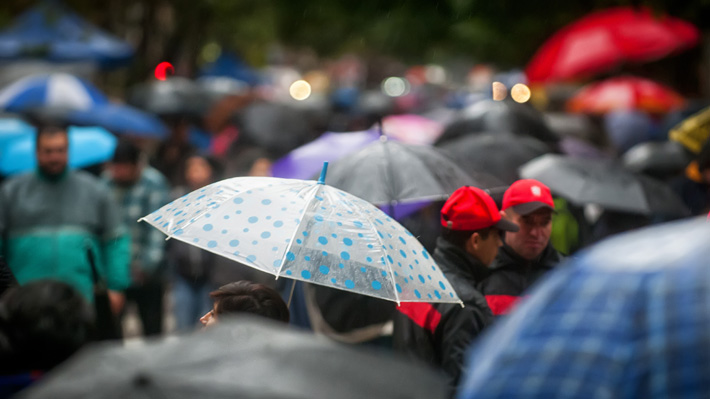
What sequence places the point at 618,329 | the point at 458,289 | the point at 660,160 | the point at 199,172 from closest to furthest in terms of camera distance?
1. the point at 618,329
2. the point at 458,289
3. the point at 199,172
4. the point at 660,160

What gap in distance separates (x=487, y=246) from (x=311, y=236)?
3.87 ft

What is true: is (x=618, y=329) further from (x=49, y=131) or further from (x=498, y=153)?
(x=498, y=153)

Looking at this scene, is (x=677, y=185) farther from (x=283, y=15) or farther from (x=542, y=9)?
(x=283, y=15)

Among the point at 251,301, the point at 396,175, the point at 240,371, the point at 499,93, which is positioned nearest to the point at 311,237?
the point at 251,301

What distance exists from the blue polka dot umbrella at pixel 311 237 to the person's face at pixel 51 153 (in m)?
2.29

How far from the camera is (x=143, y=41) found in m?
20.2

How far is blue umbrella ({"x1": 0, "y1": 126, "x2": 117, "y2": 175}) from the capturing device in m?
9.49

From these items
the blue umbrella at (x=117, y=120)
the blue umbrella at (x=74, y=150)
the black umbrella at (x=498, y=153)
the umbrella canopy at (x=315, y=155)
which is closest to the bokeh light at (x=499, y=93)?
the black umbrella at (x=498, y=153)

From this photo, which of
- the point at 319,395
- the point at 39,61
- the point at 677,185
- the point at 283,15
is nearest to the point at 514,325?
the point at 319,395

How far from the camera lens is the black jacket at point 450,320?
4.81 meters

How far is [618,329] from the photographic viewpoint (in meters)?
2.30

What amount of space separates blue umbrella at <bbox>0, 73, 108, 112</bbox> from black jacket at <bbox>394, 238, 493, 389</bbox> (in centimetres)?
756

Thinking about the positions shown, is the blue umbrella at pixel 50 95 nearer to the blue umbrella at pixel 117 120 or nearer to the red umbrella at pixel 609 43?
the blue umbrella at pixel 117 120

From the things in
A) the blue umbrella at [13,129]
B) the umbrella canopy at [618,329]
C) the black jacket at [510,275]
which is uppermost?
the umbrella canopy at [618,329]
